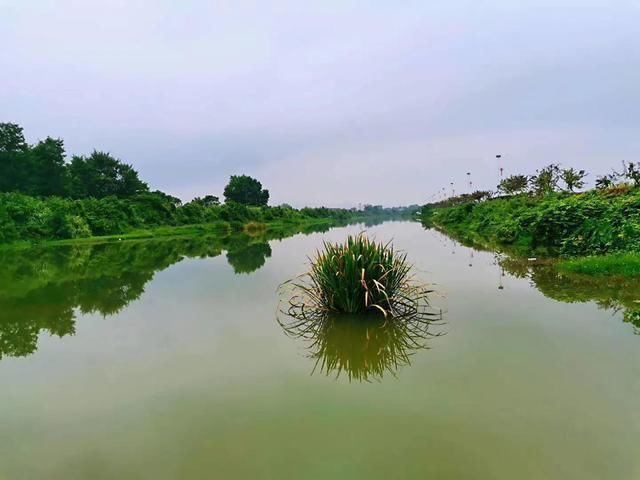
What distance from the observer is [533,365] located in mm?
4074

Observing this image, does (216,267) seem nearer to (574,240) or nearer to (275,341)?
(275,341)

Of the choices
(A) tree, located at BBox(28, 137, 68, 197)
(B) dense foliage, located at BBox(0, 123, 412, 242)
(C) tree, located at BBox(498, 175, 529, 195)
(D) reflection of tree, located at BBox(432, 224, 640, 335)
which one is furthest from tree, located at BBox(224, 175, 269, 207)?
(D) reflection of tree, located at BBox(432, 224, 640, 335)

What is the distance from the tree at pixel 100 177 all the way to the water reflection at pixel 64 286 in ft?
81.2

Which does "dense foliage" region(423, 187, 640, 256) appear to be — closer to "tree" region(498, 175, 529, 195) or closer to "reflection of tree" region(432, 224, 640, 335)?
"reflection of tree" region(432, 224, 640, 335)

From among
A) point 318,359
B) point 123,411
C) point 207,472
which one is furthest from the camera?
point 318,359

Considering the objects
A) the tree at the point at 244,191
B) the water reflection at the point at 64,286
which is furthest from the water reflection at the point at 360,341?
the tree at the point at 244,191

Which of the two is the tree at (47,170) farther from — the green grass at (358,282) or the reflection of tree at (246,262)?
the green grass at (358,282)

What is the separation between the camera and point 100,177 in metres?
40.1

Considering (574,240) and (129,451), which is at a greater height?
(574,240)

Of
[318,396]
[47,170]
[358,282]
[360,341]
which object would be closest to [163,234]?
[47,170]

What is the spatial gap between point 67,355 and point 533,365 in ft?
17.7

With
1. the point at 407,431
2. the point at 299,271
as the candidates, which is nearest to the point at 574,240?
the point at 299,271

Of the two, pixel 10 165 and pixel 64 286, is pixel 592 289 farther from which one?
pixel 10 165

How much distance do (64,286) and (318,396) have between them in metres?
9.05
